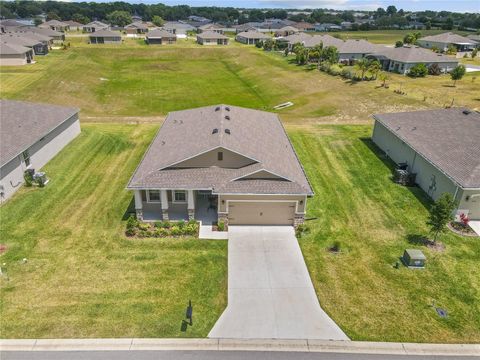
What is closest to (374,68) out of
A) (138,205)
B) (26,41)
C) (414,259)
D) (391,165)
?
(391,165)

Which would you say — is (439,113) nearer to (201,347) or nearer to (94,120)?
(201,347)

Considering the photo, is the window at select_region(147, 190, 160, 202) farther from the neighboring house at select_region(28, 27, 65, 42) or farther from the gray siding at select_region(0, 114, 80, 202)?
the neighboring house at select_region(28, 27, 65, 42)

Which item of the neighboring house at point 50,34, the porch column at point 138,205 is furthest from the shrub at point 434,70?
the neighboring house at point 50,34

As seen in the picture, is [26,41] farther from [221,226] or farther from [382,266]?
[382,266]

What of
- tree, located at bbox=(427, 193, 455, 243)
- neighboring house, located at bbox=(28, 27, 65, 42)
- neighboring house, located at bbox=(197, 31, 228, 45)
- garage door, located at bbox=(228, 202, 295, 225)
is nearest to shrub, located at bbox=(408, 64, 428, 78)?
tree, located at bbox=(427, 193, 455, 243)

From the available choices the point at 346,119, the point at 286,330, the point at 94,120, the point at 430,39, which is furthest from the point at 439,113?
the point at 430,39

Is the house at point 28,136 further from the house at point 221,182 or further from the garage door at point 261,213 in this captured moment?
the garage door at point 261,213

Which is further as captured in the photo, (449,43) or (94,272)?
(449,43)
